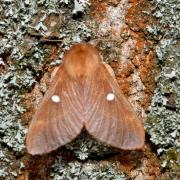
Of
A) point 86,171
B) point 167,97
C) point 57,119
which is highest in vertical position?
point 167,97

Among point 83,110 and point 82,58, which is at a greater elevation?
point 82,58

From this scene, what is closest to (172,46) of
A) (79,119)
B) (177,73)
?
(177,73)

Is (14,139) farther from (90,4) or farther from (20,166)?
(90,4)

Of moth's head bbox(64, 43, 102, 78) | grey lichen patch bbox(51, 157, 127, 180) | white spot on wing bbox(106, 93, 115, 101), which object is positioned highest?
moth's head bbox(64, 43, 102, 78)

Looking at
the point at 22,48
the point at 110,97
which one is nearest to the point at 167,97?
the point at 110,97

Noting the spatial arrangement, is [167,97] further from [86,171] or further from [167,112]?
[86,171]

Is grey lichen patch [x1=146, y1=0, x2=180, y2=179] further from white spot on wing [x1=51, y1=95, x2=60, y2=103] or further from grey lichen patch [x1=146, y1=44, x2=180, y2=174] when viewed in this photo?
white spot on wing [x1=51, y1=95, x2=60, y2=103]

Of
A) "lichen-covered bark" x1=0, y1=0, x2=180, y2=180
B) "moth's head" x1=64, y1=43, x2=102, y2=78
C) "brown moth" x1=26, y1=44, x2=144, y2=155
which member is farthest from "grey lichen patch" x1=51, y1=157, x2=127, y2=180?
"moth's head" x1=64, y1=43, x2=102, y2=78
